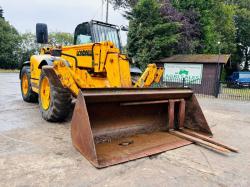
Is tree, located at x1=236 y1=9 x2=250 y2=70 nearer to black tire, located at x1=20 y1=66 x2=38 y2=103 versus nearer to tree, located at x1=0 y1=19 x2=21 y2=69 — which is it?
tree, located at x1=0 y1=19 x2=21 y2=69

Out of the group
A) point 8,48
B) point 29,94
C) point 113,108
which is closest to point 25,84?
point 29,94

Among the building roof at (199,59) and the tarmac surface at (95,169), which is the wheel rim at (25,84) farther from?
the building roof at (199,59)

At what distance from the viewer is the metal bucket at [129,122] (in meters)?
3.38

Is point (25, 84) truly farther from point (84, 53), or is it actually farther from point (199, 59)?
point (199, 59)

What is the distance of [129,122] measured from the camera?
4355 millimetres

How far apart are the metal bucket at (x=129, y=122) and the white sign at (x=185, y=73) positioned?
463 inches

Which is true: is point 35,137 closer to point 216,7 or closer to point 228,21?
point 216,7

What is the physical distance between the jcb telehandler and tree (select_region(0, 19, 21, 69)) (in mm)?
31873

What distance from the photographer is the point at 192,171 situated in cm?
317

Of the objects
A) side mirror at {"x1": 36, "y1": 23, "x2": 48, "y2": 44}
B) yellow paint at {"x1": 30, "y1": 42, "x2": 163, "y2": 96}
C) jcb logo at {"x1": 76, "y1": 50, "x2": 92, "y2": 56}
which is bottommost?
yellow paint at {"x1": 30, "y1": 42, "x2": 163, "y2": 96}

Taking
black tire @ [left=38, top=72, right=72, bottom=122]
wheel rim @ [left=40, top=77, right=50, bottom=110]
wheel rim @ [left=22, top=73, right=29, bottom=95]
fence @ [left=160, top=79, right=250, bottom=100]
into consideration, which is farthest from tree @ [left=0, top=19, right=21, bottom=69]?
black tire @ [left=38, top=72, right=72, bottom=122]

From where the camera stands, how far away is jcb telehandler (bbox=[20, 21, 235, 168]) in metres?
3.50

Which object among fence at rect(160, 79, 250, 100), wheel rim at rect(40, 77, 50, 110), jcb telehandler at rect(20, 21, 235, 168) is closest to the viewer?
jcb telehandler at rect(20, 21, 235, 168)

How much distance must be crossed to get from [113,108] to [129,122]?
1.43ft
